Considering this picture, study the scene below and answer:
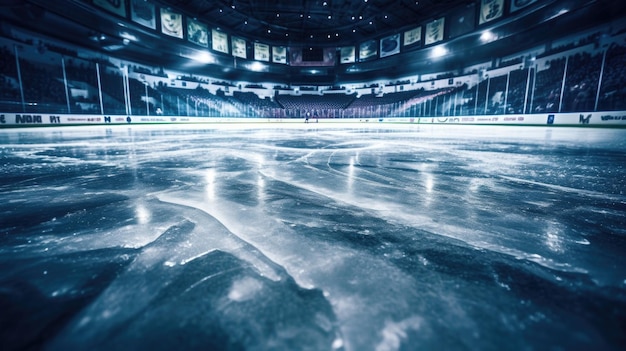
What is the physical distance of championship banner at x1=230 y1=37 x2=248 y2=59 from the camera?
25.1 metres

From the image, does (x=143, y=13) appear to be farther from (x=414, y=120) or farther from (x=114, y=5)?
(x=414, y=120)

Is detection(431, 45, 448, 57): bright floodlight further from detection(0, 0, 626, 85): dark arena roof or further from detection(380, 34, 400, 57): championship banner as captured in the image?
detection(380, 34, 400, 57): championship banner

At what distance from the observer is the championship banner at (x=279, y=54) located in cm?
2897

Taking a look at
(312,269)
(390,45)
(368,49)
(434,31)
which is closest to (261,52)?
(368,49)

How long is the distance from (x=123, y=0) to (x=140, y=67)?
627 cm

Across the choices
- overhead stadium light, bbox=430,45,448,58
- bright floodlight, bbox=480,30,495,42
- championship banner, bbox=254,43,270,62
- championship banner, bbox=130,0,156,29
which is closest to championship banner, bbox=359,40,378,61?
overhead stadium light, bbox=430,45,448,58

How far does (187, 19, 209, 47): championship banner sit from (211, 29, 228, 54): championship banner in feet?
2.16

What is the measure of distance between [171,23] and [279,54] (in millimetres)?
12275

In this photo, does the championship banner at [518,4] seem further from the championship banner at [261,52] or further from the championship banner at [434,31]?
the championship banner at [261,52]

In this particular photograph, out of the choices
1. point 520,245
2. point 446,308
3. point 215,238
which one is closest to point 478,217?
point 520,245

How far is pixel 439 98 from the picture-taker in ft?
73.1

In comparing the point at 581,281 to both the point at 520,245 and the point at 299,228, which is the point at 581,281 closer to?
the point at 520,245

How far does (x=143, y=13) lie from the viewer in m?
17.1

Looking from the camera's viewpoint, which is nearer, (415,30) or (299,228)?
(299,228)
